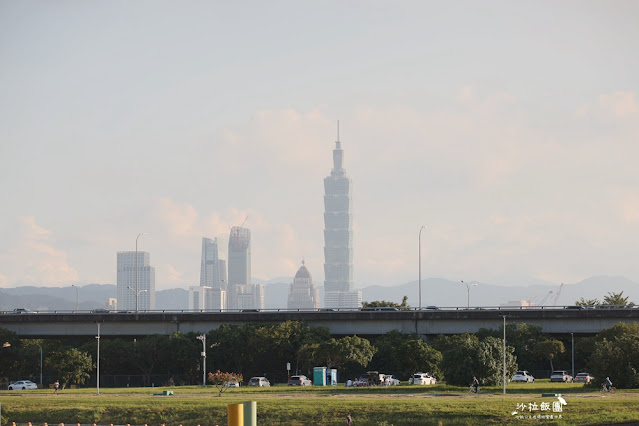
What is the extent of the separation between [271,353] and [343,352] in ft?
50.2

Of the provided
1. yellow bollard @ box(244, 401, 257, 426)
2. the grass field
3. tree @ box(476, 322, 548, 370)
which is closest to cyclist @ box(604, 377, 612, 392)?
the grass field

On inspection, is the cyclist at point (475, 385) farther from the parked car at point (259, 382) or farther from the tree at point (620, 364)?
the parked car at point (259, 382)

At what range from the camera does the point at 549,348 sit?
11912cm

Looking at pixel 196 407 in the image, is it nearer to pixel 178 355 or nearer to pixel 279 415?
pixel 279 415

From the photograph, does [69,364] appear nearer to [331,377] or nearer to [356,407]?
[331,377]

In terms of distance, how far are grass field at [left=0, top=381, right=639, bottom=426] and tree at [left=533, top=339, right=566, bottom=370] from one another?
2677 cm

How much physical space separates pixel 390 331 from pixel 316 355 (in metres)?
16.3

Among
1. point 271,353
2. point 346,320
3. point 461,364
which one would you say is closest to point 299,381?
point 271,353

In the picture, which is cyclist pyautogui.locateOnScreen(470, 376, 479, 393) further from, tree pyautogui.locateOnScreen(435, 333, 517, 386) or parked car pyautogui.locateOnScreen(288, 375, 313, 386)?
parked car pyautogui.locateOnScreen(288, 375, 313, 386)

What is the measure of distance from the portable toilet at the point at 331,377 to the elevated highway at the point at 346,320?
19269 millimetres

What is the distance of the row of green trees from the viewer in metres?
111

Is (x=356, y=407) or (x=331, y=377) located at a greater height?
(x=356, y=407)

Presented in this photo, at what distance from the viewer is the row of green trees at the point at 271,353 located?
111375 millimetres

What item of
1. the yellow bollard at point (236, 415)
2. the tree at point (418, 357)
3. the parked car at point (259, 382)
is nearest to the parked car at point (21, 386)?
the parked car at point (259, 382)
